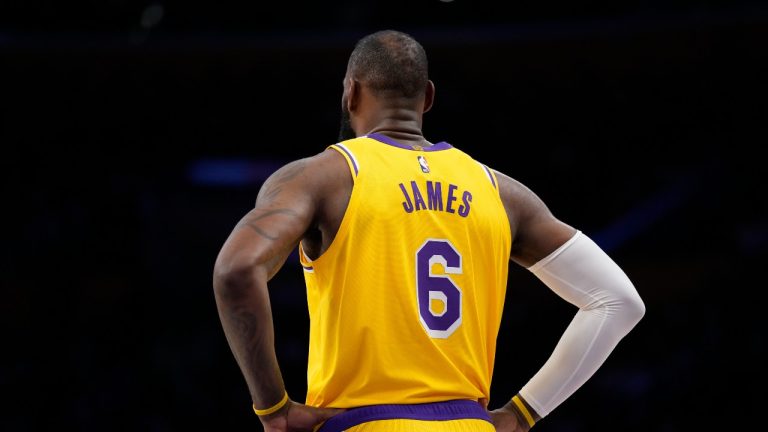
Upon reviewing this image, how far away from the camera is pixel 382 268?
2.26m

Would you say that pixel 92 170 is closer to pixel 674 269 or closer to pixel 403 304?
pixel 674 269

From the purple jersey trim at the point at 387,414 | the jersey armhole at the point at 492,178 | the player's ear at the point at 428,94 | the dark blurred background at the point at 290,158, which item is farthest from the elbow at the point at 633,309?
the dark blurred background at the point at 290,158

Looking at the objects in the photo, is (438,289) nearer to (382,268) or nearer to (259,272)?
(382,268)

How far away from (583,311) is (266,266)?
103 cm

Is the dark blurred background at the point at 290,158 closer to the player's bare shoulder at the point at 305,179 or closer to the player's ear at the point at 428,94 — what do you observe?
the player's ear at the point at 428,94

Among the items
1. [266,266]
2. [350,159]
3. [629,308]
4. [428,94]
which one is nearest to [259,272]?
[266,266]

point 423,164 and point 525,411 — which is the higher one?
point 423,164

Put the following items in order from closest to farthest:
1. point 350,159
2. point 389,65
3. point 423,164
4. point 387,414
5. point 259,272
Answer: point 259,272 < point 387,414 < point 350,159 < point 423,164 < point 389,65

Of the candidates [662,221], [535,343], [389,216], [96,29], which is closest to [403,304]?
[389,216]

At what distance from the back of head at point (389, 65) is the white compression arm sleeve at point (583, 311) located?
618mm

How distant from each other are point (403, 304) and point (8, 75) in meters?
8.39

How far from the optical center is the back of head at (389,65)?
2523 millimetres

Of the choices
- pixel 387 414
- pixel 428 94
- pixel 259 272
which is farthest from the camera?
pixel 428 94

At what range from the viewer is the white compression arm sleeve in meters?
2.63
